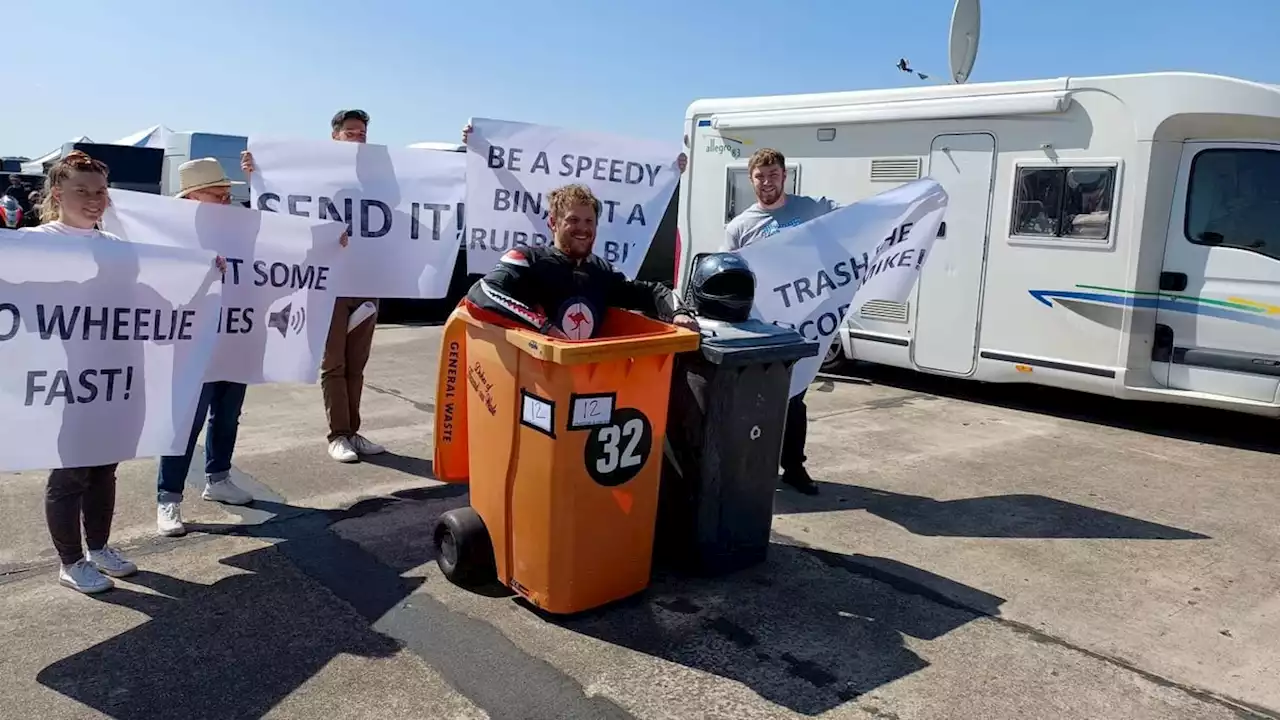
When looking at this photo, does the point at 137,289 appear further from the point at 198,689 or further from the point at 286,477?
the point at 286,477

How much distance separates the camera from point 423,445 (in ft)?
21.5

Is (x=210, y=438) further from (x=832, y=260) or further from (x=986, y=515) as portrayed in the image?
(x=986, y=515)

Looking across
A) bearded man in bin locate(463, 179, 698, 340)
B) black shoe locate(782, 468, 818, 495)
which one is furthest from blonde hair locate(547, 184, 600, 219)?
black shoe locate(782, 468, 818, 495)

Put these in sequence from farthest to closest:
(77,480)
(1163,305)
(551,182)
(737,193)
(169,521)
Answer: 1. (737,193)
2. (1163,305)
3. (551,182)
4. (169,521)
5. (77,480)

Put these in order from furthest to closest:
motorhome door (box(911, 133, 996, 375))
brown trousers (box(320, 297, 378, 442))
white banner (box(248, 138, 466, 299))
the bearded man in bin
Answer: motorhome door (box(911, 133, 996, 375)), brown trousers (box(320, 297, 378, 442)), white banner (box(248, 138, 466, 299)), the bearded man in bin

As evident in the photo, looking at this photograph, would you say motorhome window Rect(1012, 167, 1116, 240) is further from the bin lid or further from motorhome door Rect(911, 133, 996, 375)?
the bin lid

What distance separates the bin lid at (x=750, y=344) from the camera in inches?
158

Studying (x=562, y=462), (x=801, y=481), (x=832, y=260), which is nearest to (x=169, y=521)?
(x=562, y=462)

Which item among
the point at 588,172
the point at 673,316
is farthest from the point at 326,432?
the point at 673,316

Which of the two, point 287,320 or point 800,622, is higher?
point 287,320

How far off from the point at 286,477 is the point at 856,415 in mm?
4671

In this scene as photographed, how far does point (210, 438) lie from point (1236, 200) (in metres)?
7.50

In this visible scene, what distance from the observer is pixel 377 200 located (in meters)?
5.88

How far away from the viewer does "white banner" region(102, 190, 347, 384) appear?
4691 millimetres
